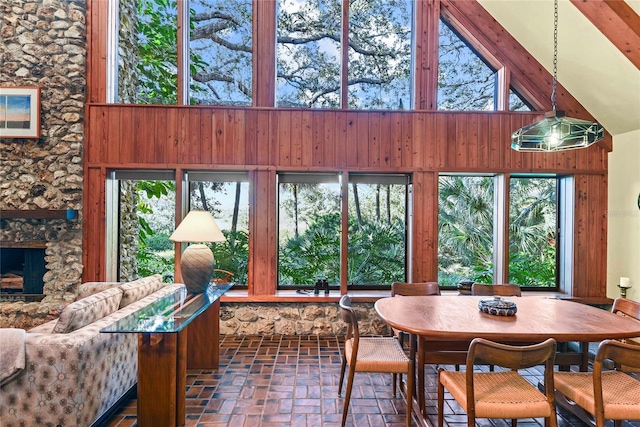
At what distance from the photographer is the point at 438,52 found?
485 cm

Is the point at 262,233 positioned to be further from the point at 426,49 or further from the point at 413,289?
the point at 426,49

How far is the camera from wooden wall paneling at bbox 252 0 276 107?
15.5 feet

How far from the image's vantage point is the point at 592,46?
390 centimetres

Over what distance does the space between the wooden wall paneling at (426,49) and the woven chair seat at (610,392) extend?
362cm

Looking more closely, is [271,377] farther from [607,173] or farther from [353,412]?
[607,173]

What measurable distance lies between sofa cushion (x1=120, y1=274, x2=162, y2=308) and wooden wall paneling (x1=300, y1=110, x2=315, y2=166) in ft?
7.60

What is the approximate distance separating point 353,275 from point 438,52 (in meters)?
3.33

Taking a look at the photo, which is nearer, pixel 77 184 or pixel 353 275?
pixel 77 184

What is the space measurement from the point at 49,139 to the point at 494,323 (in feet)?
17.9

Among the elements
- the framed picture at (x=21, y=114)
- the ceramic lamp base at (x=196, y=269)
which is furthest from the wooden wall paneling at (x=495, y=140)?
the framed picture at (x=21, y=114)

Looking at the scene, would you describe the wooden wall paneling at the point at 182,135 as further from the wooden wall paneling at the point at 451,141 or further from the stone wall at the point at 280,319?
the wooden wall paneling at the point at 451,141

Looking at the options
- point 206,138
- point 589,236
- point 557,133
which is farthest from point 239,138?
point 589,236

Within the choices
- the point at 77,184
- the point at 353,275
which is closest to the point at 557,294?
the point at 353,275

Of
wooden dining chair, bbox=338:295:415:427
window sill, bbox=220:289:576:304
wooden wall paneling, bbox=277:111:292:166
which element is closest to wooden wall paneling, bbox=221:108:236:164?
wooden wall paneling, bbox=277:111:292:166
